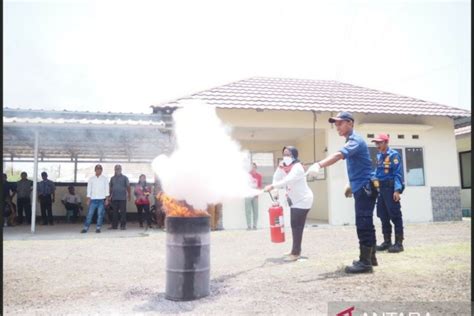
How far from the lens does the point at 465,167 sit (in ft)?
57.9

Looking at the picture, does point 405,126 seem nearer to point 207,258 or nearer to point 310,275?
point 310,275

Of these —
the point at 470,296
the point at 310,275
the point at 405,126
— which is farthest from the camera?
the point at 405,126

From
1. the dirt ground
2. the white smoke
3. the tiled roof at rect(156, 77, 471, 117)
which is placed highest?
the tiled roof at rect(156, 77, 471, 117)

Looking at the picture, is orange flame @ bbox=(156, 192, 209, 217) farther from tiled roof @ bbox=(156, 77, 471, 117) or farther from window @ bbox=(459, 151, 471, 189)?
window @ bbox=(459, 151, 471, 189)

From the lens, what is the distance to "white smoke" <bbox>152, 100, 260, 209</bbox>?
14.6 ft

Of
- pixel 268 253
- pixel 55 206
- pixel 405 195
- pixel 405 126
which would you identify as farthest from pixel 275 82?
pixel 55 206

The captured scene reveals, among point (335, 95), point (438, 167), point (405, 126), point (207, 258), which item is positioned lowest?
point (207, 258)

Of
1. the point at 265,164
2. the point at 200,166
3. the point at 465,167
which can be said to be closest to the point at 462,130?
the point at 465,167

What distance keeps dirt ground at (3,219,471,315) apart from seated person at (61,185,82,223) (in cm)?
608

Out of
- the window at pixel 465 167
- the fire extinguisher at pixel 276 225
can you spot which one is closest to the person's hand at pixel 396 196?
the fire extinguisher at pixel 276 225

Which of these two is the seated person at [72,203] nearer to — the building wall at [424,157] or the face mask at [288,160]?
the building wall at [424,157]

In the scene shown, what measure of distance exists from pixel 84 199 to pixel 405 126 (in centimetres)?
1228

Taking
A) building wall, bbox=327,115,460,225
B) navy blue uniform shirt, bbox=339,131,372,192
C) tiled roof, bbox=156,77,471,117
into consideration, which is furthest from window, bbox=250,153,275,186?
navy blue uniform shirt, bbox=339,131,372,192

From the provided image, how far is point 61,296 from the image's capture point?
4570mm
